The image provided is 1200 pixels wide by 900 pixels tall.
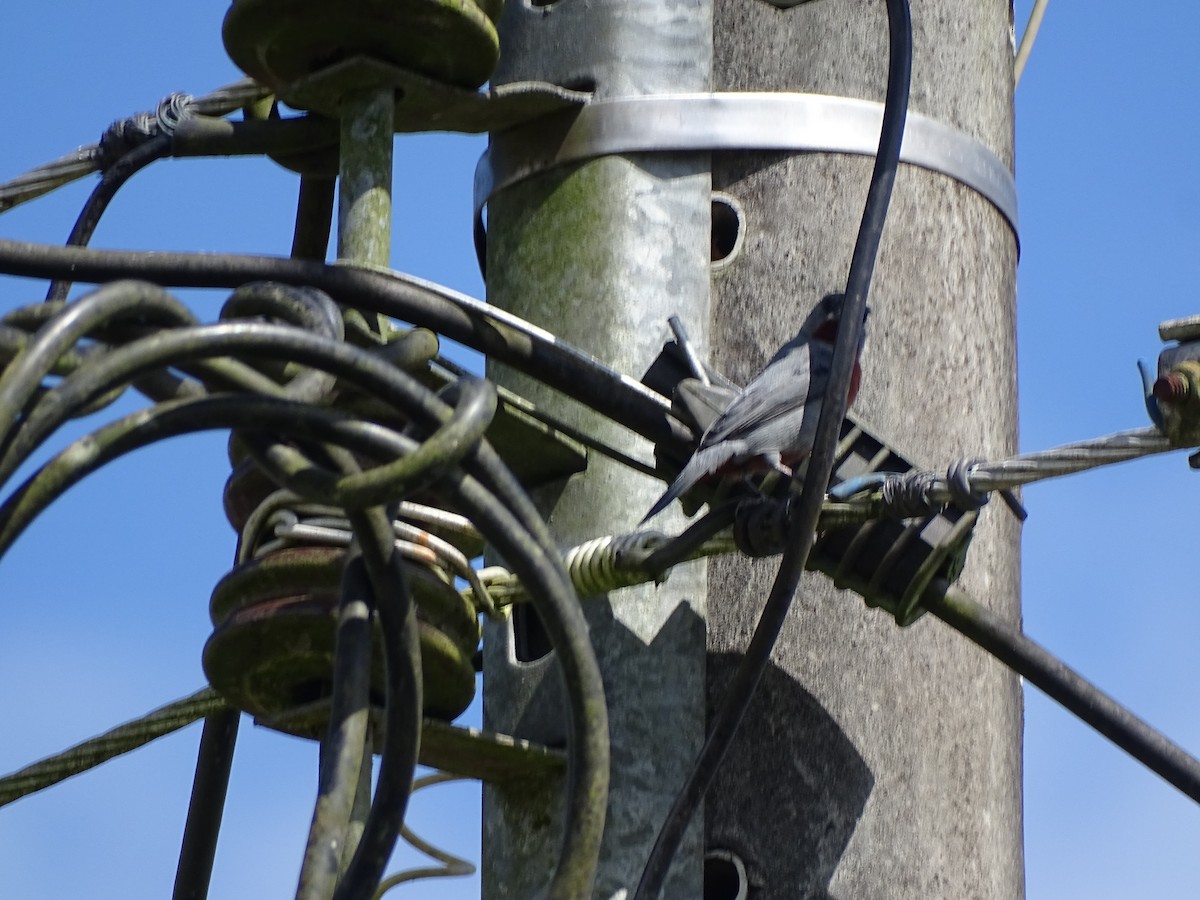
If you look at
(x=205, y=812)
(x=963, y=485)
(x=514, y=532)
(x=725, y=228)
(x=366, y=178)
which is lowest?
(x=514, y=532)

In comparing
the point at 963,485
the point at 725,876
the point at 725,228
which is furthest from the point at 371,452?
the point at 725,228

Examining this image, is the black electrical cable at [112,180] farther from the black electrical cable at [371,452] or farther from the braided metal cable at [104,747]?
the black electrical cable at [371,452]

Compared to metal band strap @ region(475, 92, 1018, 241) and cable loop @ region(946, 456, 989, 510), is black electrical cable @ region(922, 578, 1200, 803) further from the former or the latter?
metal band strap @ region(475, 92, 1018, 241)

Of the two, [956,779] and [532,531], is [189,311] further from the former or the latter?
[956,779]

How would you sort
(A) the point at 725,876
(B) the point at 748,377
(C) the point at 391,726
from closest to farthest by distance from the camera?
(C) the point at 391,726
(A) the point at 725,876
(B) the point at 748,377

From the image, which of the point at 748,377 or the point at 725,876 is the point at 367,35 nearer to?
the point at 748,377

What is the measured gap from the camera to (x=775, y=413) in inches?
168

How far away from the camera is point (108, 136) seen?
474 centimetres

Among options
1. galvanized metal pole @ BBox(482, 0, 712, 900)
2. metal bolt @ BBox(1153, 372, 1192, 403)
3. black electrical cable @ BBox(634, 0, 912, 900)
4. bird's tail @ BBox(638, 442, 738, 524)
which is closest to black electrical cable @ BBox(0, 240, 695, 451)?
bird's tail @ BBox(638, 442, 738, 524)

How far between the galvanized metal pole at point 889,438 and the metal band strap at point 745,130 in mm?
39

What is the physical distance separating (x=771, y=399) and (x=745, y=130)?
0.58 meters

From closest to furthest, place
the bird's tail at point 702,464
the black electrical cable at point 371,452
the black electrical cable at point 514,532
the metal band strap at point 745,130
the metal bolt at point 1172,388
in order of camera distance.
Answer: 1. the black electrical cable at point 371,452
2. the black electrical cable at point 514,532
3. the metal bolt at point 1172,388
4. the bird's tail at point 702,464
5. the metal band strap at point 745,130

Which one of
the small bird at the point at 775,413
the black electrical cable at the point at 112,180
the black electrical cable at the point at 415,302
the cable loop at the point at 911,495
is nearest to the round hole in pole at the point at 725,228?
the small bird at the point at 775,413

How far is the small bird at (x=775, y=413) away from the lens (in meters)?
3.98
